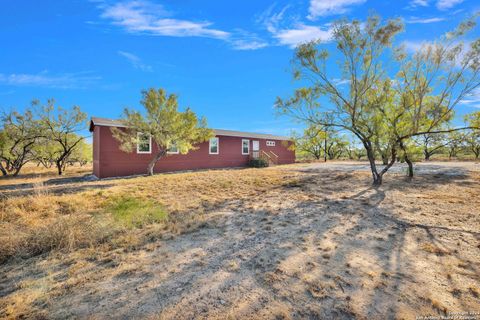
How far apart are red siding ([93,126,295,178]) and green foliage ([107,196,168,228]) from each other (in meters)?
7.53

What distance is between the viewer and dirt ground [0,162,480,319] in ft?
6.33

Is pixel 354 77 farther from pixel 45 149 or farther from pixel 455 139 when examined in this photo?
pixel 45 149

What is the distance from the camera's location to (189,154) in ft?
51.8

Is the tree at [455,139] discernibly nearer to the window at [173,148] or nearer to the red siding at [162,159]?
the window at [173,148]

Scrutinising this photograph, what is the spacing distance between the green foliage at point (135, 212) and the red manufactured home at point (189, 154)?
239 inches

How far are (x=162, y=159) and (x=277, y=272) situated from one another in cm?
1351

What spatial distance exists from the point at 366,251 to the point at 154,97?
1187cm

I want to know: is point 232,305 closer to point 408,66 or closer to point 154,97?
point 408,66

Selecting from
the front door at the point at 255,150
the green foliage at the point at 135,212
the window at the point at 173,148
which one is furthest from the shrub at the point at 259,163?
the green foliage at the point at 135,212

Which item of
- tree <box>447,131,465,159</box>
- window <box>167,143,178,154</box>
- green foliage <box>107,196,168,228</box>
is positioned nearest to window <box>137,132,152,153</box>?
window <box>167,143,178,154</box>

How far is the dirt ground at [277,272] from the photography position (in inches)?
76.0

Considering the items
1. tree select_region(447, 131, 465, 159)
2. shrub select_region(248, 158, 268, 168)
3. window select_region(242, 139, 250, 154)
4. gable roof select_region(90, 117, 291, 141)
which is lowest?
shrub select_region(248, 158, 268, 168)

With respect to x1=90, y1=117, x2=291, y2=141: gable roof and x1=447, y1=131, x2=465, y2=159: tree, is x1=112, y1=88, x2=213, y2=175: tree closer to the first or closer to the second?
x1=90, y1=117, x2=291, y2=141: gable roof

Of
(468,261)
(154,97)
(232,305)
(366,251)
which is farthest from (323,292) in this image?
(154,97)
